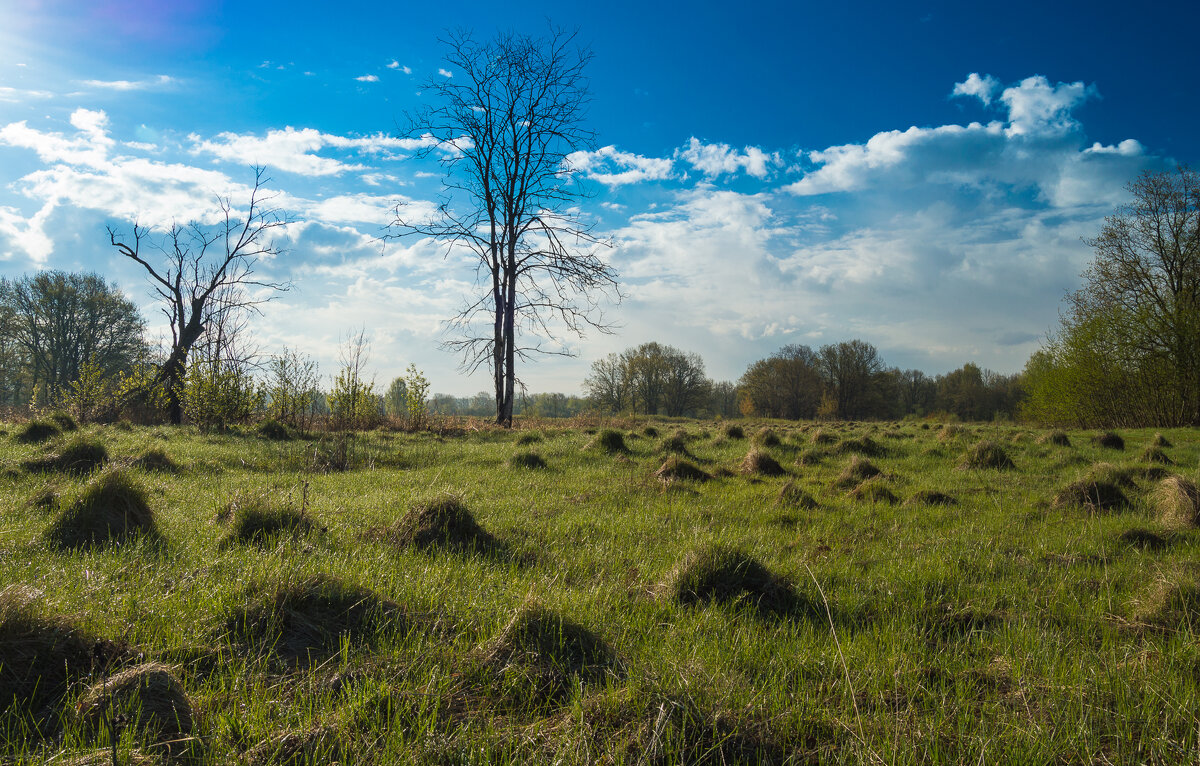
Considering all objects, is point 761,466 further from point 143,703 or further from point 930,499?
point 143,703

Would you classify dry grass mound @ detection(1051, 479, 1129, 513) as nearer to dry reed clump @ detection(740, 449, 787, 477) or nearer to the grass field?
the grass field

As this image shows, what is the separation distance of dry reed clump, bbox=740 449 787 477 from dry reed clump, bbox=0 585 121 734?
7910 mm

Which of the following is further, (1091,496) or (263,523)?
(1091,496)

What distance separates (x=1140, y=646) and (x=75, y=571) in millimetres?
6043

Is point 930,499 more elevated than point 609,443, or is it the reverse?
point 609,443

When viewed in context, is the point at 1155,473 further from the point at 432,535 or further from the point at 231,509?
the point at 231,509

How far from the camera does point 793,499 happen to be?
6.34 m

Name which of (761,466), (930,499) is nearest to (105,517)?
(761,466)

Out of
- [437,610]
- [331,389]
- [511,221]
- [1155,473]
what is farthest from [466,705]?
[511,221]

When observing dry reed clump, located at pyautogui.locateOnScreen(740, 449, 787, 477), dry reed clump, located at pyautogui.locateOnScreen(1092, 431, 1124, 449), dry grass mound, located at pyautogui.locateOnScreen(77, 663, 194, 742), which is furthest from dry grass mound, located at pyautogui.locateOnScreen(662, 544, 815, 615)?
dry reed clump, located at pyautogui.locateOnScreen(1092, 431, 1124, 449)

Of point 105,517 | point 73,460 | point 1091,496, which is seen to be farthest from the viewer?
point 73,460

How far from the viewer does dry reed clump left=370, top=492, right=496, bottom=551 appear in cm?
421

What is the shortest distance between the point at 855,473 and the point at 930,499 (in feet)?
5.08

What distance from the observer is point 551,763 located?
175 centimetres
